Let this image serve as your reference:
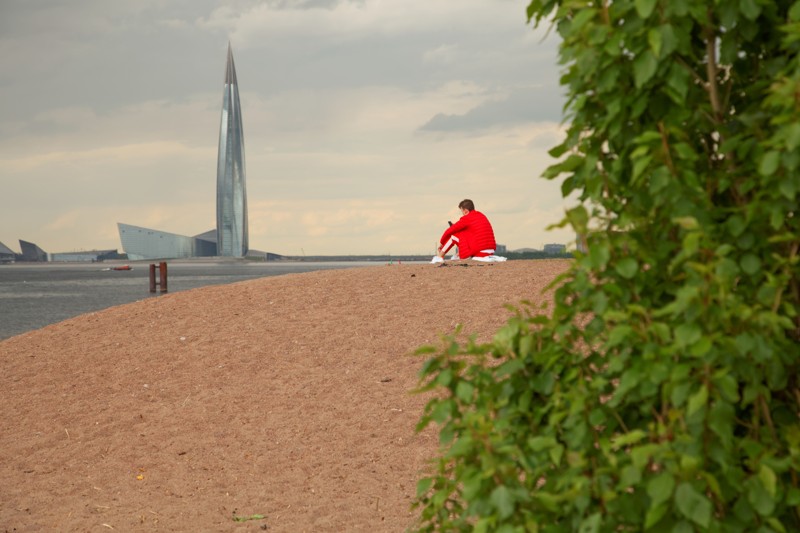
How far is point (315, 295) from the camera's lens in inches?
585

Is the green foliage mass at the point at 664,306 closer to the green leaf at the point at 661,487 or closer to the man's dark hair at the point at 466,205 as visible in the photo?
the green leaf at the point at 661,487

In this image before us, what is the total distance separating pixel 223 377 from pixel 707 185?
30.6ft

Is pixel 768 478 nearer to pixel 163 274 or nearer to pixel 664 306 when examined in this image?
pixel 664 306

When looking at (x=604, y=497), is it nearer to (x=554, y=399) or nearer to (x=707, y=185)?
(x=554, y=399)

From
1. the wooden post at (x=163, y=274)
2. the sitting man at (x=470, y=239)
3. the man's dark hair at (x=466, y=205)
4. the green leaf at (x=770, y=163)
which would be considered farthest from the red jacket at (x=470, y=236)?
the wooden post at (x=163, y=274)

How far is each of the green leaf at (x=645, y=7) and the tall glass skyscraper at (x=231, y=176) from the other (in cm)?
18413

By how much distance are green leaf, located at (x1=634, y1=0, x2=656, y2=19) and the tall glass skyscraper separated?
184134 millimetres

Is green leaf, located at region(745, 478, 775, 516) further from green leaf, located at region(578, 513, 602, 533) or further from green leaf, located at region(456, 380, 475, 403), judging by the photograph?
green leaf, located at region(456, 380, 475, 403)

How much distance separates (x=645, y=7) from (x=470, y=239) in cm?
1479

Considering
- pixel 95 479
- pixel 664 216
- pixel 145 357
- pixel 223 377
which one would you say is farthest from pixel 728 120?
pixel 145 357

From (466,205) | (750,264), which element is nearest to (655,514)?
(750,264)

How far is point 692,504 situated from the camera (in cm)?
240

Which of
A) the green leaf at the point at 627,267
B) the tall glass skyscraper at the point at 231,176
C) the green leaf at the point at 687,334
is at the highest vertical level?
the tall glass skyscraper at the point at 231,176

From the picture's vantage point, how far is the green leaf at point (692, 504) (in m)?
2.38
